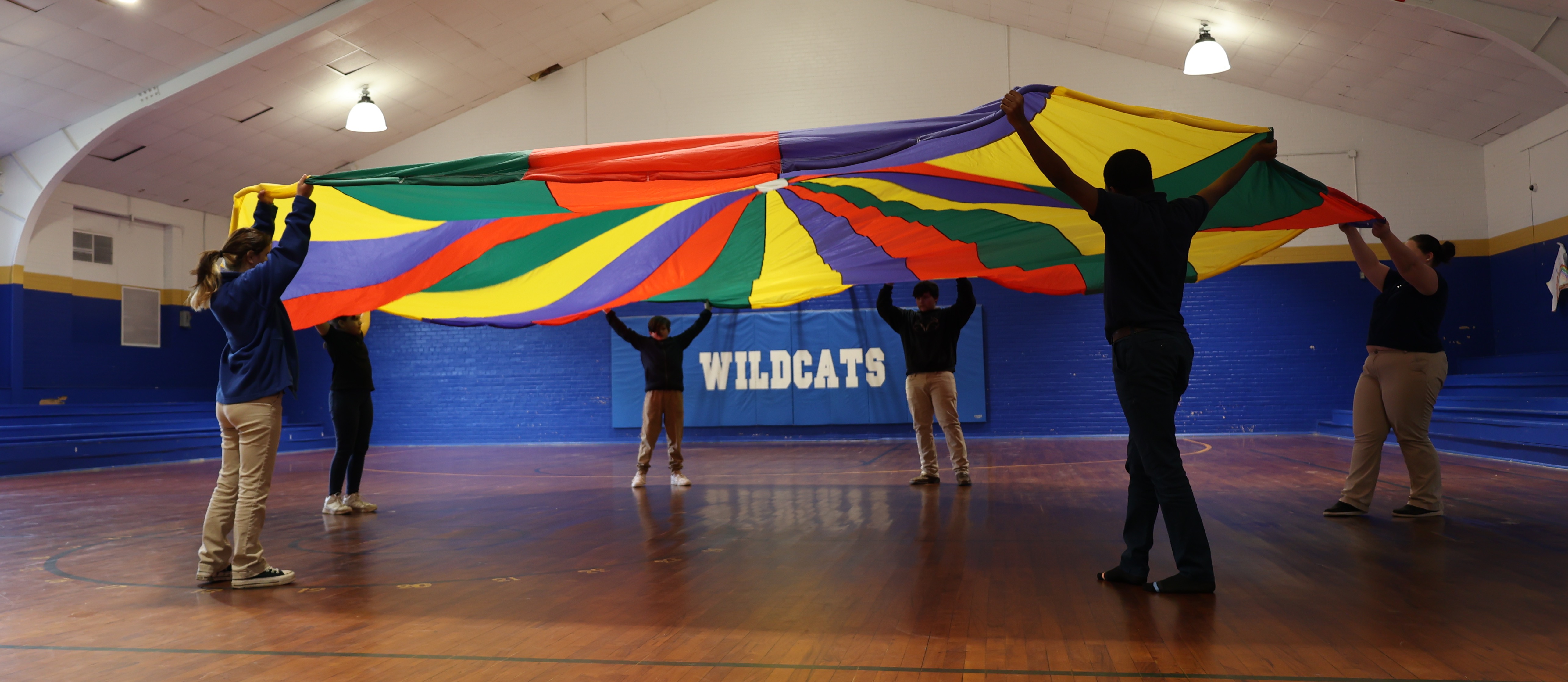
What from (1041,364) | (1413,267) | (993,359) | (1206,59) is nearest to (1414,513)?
(1413,267)

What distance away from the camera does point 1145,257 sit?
2.37 m

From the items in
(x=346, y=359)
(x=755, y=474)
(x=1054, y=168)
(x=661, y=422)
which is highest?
(x=1054, y=168)

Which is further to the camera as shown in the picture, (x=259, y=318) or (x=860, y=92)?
(x=860, y=92)

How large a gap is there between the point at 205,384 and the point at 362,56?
502 cm

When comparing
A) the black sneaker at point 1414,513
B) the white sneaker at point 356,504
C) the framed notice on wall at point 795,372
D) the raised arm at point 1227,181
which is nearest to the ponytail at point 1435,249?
the black sneaker at point 1414,513

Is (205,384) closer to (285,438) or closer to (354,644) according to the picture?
(285,438)

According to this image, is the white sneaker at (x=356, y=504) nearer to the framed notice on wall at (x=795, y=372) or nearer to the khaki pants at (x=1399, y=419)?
the khaki pants at (x=1399, y=419)

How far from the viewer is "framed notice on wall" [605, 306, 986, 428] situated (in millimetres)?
10477

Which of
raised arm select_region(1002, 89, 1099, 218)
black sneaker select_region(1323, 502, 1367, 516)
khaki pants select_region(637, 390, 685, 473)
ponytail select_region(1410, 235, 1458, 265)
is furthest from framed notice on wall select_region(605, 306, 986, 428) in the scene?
raised arm select_region(1002, 89, 1099, 218)

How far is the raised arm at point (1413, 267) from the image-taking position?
134 inches

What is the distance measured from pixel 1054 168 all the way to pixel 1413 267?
210 centimetres

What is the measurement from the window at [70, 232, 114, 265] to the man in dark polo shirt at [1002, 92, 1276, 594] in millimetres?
10930

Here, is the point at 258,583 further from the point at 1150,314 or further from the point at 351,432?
the point at 1150,314

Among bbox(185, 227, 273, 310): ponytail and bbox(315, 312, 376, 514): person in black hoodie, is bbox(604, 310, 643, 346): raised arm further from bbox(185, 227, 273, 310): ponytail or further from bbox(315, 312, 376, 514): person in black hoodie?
bbox(185, 227, 273, 310): ponytail
